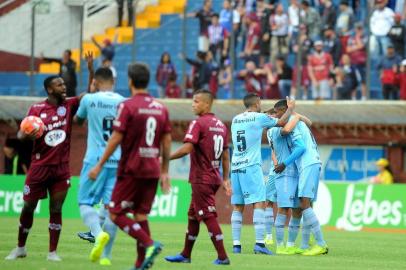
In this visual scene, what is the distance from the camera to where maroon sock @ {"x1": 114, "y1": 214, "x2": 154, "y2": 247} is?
503 inches

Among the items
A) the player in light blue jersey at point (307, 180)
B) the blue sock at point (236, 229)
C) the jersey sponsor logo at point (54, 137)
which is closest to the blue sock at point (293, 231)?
the player in light blue jersey at point (307, 180)

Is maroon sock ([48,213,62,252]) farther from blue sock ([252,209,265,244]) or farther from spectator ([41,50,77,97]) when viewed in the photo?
spectator ([41,50,77,97])

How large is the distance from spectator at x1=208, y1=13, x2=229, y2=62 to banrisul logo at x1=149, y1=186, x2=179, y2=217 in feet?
14.0

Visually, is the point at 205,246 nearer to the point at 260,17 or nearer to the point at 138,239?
the point at 138,239

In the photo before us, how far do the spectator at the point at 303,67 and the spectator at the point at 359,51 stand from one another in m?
1.06

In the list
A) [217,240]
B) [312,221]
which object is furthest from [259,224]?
[217,240]

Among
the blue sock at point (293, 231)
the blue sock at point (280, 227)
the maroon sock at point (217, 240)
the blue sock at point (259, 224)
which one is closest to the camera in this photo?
the maroon sock at point (217, 240)

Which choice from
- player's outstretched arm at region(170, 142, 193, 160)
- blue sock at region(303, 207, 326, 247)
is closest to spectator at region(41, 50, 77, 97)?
blue sock at region(303, 207, 326, 247)

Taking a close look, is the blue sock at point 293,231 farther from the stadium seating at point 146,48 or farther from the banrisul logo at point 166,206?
the stadium seating at point 146,48

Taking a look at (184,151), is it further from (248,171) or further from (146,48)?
(146,48)

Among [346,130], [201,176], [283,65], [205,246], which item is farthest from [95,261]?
[346,130]

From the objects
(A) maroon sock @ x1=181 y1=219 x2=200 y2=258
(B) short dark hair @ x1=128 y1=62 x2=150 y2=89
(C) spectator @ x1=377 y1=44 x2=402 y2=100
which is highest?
(C) spectator @ x1=377 y1=44 x2=402 y2=100

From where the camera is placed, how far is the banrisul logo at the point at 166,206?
100 ft

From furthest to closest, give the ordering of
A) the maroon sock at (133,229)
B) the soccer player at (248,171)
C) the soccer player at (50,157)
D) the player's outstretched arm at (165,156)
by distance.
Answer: the soccer player at (248,171), the soccer player at (50,157), the player's outstretched arm at (165,156), the maroon sock at (133,229)
